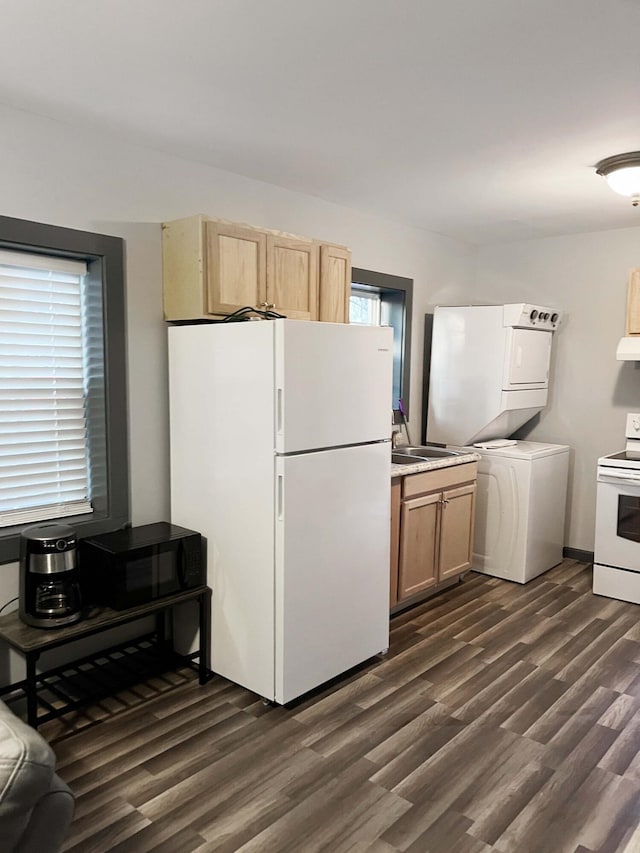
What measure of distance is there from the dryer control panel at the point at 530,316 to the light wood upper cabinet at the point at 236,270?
1.55 meters

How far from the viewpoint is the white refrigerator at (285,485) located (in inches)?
103

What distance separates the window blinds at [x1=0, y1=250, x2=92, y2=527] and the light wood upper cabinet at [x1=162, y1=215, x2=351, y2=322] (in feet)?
1.39

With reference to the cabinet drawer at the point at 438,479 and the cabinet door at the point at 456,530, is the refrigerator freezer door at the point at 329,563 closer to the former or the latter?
the cabinet drawer at the point at 438,479

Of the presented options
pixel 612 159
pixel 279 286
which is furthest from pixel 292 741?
pixel 612 159

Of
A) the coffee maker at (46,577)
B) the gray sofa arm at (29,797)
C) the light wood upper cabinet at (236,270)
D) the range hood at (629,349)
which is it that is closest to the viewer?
the gray sofa arm at (29,797)

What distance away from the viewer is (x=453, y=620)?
3705 millimetres

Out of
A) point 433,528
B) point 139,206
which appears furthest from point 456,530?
point 139,206

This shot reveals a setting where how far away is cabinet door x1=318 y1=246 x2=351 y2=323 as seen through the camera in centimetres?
334

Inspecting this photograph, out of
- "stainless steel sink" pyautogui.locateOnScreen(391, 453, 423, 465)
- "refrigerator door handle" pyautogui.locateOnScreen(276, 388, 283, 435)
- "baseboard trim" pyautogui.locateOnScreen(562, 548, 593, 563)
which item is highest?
"refrigerator door handle" pyautogui.locateOnScreen(276, 388, 283, 435)

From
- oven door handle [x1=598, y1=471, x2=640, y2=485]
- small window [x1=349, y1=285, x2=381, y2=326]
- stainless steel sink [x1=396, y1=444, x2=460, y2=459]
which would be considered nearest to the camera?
oven door handle [x1=598, y1=471, x2=640, y2=485]

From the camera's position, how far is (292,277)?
317cm

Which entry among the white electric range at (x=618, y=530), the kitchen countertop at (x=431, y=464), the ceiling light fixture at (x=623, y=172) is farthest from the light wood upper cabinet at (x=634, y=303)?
the kitchen countertop at (x=431, y=464)

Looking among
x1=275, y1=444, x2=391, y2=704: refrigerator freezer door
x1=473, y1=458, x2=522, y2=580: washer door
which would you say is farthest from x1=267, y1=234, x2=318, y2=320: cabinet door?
x1=473, y1=458, x2=522, y2=580: washer door

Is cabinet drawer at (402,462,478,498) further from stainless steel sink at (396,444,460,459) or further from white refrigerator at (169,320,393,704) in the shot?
white refrigerator at (169,320,393,704)
